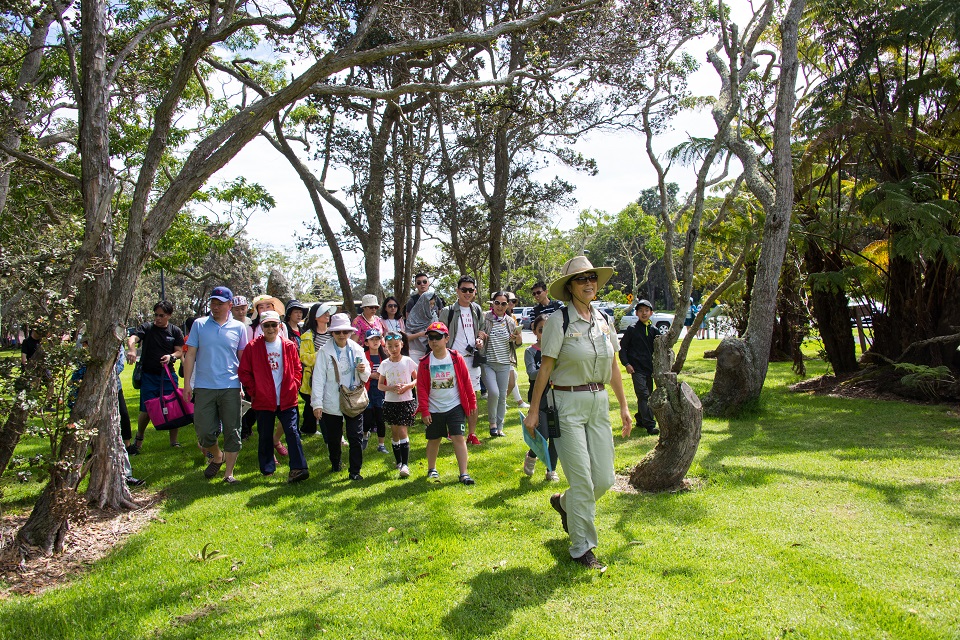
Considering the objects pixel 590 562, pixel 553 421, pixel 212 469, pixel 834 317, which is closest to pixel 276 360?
pixel 212 469

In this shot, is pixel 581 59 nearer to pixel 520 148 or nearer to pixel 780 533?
pixel 520 148

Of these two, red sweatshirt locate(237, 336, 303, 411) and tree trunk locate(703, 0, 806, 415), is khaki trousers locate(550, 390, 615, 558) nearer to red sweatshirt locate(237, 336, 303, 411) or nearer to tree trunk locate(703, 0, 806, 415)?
red sweatshirt locate(237, 336, 303, 411)

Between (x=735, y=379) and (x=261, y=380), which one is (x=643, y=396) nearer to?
(x=735, y=379)

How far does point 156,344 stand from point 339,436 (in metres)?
2.81

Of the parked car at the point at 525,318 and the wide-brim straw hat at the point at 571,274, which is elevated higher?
the parked car at the point at 525,318

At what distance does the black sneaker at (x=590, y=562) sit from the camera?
435cm

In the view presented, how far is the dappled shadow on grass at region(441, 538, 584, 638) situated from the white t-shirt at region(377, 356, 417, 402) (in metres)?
2.88

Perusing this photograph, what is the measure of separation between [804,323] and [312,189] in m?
11.2

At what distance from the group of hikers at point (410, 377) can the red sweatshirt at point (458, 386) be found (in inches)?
0.6

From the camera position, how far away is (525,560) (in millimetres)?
4547

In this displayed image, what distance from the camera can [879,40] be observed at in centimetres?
1095

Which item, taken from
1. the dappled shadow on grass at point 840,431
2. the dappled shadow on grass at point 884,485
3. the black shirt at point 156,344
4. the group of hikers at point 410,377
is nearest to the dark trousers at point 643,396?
the group of hikers at point 410,377

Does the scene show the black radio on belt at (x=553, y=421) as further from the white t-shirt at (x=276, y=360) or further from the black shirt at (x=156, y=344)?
the black shirt at (x=156, y=344)

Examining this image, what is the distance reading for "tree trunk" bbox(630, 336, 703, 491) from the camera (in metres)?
5.89
